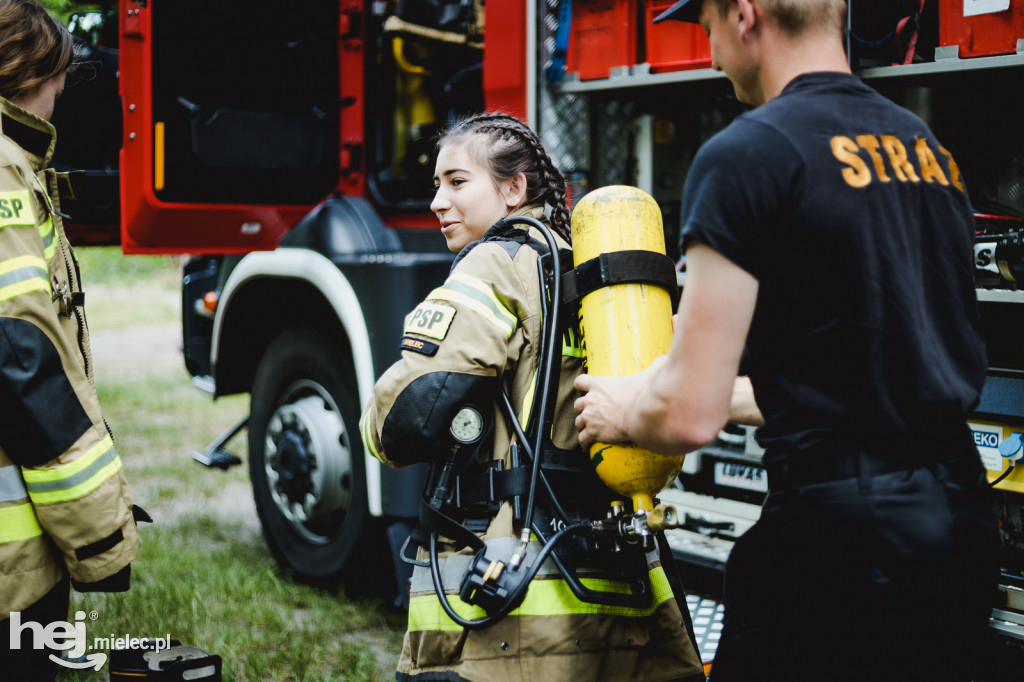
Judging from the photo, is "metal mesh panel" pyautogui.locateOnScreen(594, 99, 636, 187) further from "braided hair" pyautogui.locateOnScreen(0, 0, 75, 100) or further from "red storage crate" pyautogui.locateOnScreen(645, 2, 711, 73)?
"braided hair" pyautogui.locateOnScreen(0, 0, 75, 100)

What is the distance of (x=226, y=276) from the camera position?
4.87 metres

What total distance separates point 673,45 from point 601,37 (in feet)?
1.05

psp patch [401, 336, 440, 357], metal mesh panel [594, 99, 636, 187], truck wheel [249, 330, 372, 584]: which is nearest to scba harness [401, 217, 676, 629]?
psp patch [401, 336, 440, 357]

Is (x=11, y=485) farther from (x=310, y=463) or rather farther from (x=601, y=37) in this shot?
(x=601, y=37)

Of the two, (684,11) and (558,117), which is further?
(558,117)

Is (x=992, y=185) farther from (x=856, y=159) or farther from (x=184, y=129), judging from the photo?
(x=184, y=129)

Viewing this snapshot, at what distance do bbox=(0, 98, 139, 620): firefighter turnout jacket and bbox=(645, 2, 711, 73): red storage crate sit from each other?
82.1 inches

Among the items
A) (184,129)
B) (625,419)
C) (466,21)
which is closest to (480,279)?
(625,419)

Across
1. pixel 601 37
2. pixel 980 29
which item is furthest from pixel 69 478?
pixel 980 29

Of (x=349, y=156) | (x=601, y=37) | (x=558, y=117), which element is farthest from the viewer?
(x=349, y=156)

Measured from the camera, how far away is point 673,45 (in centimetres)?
347

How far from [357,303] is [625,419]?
2421mm

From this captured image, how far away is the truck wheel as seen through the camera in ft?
13.6

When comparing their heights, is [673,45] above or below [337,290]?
above
